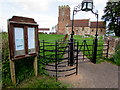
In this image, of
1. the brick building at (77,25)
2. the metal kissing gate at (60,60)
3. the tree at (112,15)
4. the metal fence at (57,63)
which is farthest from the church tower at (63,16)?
the metal fence at (57,63)

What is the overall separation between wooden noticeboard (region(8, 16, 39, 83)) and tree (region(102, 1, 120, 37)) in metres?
16.3

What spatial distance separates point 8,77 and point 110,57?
16.7ft

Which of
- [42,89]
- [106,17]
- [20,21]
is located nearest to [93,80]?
[42,89]

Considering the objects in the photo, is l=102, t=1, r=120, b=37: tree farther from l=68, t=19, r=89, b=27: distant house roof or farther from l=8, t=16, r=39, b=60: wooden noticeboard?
l=8, t=16, r=39, b=60: wooden noticeboard

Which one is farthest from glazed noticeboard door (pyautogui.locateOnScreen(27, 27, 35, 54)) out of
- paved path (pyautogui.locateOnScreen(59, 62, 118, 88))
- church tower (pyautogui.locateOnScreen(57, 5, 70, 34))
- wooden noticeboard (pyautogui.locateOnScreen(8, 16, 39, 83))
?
church tower (pyautogui.locateOnScreen(57, 5, 70, 34))

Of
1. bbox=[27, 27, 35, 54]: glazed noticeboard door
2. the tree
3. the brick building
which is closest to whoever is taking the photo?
bbox=[27, 27, 35, 54]: glazed noticeboard door

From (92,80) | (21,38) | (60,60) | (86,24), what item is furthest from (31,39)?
(86,24)

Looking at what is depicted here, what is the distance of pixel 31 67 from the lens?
9.82ft

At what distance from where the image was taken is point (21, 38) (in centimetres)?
223

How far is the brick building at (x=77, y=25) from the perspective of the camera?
32.3m

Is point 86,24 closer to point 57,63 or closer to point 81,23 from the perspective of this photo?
point 81,23

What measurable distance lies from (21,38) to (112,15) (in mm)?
19357

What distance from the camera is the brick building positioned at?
32.3 metres

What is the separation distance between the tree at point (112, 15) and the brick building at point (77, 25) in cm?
1459
